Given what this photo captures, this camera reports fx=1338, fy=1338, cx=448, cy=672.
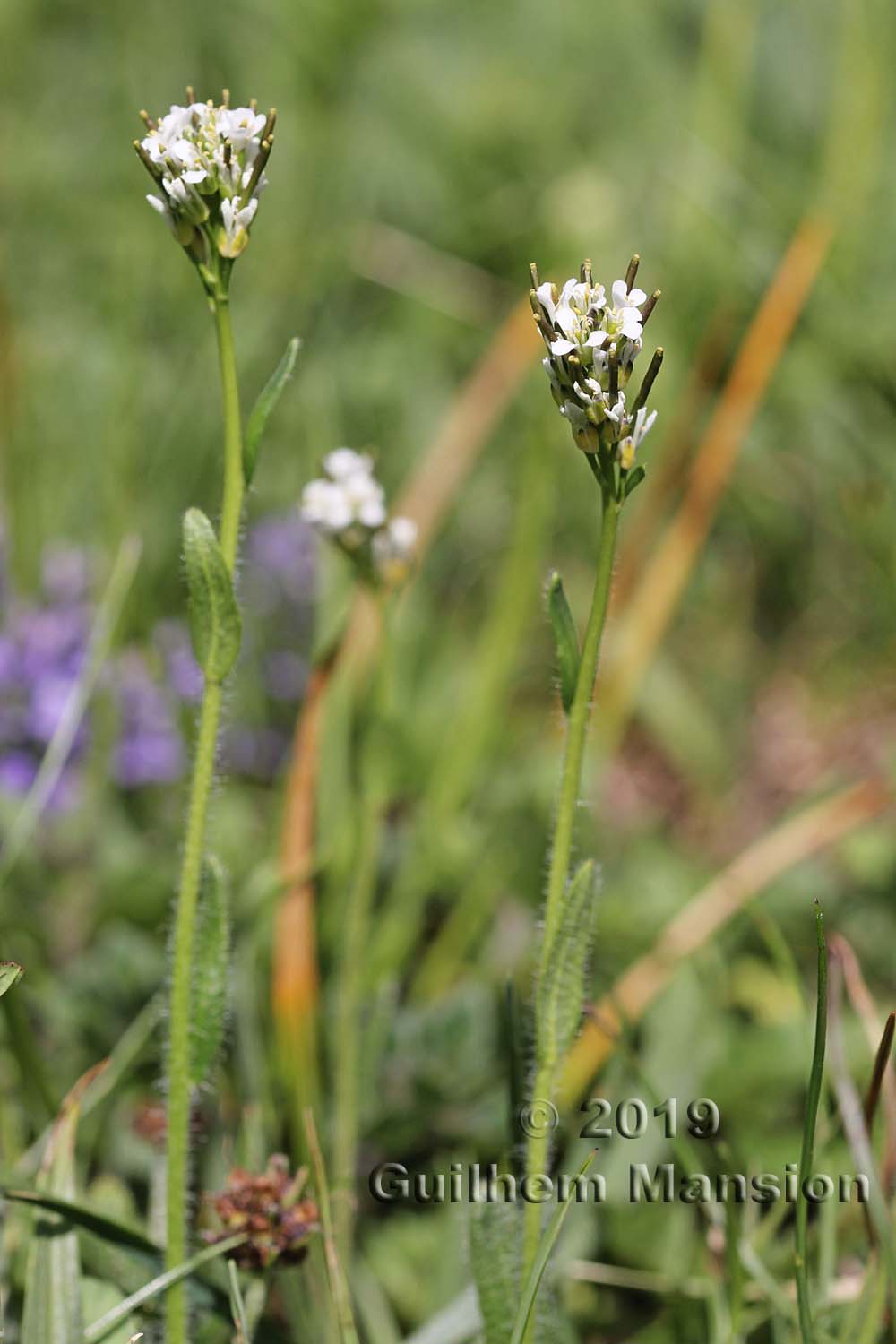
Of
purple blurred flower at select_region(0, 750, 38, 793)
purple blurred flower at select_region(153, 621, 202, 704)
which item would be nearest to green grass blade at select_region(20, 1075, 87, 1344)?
purple blurred flower at select_region(0, 750, 38, 793)

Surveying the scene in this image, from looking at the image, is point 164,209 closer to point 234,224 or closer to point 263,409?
point 234,224

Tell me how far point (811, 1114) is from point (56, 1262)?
2.93 feet

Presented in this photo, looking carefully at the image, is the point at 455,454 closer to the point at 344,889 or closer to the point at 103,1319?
the point at 344,889

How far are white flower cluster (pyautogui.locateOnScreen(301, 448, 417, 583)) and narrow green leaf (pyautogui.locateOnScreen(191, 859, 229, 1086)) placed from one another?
624 millimetres

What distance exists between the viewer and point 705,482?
3.26 metres

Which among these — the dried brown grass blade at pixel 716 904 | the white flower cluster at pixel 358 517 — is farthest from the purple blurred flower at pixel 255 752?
the white flower cluster at pixel 358 517

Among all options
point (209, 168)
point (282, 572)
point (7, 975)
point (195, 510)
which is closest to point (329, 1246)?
point (7, 975)

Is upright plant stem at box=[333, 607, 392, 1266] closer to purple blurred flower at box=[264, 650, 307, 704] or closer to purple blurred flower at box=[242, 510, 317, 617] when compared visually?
purple blurred flower at box=[264, 650, 307, 704]

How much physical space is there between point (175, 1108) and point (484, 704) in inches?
62.8

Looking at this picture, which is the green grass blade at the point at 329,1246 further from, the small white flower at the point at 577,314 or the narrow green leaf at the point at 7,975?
the small white flower at the point at 577,314

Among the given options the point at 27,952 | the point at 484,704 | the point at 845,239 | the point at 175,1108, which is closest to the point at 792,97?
the point at 845,239

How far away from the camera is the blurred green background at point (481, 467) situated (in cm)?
232

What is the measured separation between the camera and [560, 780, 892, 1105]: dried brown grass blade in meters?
2.24

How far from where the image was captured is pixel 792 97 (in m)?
5.40
